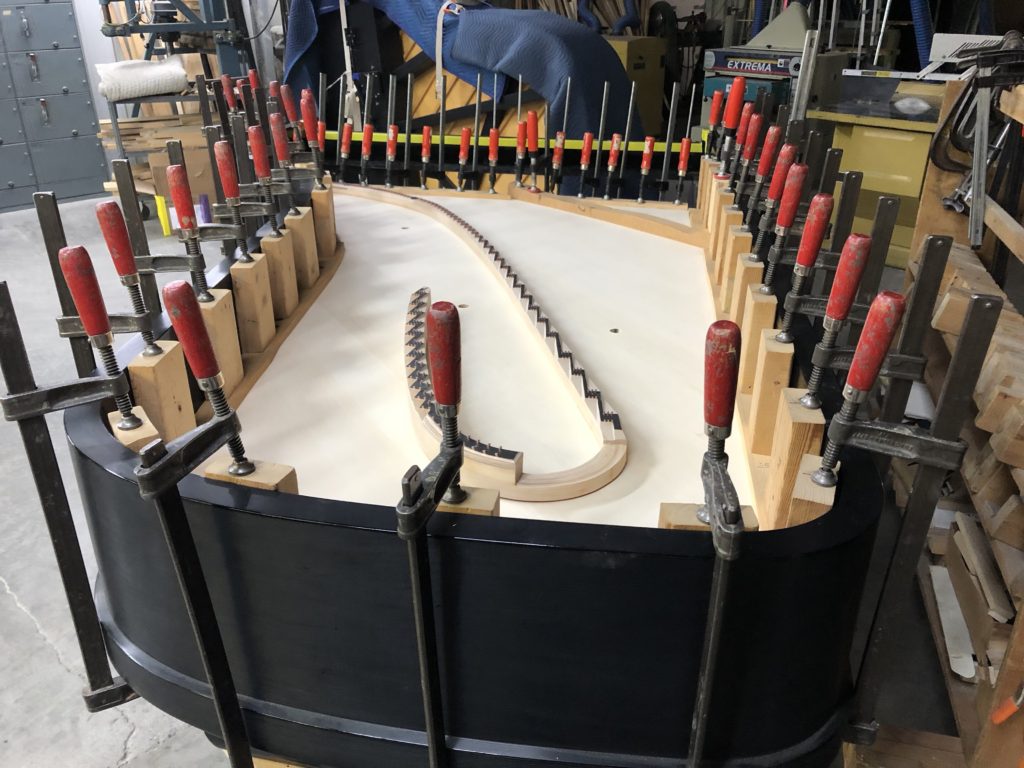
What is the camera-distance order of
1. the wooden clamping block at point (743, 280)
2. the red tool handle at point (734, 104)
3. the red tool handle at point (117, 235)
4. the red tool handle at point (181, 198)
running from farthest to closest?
the red tool handle at point (734, 104) → the wooden clamping block at point (743, 280) → the red tool handle at point (181, 198) → the red tool handle at point (117, 235)

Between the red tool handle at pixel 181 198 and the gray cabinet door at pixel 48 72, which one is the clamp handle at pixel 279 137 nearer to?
the red tool handle at pixel 181 198

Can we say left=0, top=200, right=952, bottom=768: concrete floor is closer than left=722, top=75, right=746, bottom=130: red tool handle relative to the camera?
Yes

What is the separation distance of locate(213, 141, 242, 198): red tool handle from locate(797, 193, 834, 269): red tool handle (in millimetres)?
1169

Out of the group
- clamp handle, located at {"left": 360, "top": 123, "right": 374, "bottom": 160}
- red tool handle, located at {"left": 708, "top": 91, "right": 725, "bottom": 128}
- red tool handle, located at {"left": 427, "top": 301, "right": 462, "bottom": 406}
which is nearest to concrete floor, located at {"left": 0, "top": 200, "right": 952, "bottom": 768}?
red tool handle, located at {"left": 708, "top": 91, "right": 725, "bottom": 128}

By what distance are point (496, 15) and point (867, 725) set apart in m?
4.30

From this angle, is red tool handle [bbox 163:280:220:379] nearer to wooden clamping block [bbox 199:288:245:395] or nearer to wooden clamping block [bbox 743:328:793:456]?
wooden clamping block [bbox 199:288:245:395]

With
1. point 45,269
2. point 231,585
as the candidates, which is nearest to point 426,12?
point 45,269

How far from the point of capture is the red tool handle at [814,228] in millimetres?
1134

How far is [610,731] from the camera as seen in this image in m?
0.92

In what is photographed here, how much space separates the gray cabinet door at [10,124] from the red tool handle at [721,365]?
7986 millimetres

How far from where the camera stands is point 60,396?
0.99 m

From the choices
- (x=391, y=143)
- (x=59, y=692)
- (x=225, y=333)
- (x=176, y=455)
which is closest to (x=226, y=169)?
(x=225, y=333)

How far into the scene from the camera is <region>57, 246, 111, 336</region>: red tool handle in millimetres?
976

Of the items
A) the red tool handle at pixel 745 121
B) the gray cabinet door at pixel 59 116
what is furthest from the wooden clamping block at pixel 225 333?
the gray cabinet door at pixel 59 116
